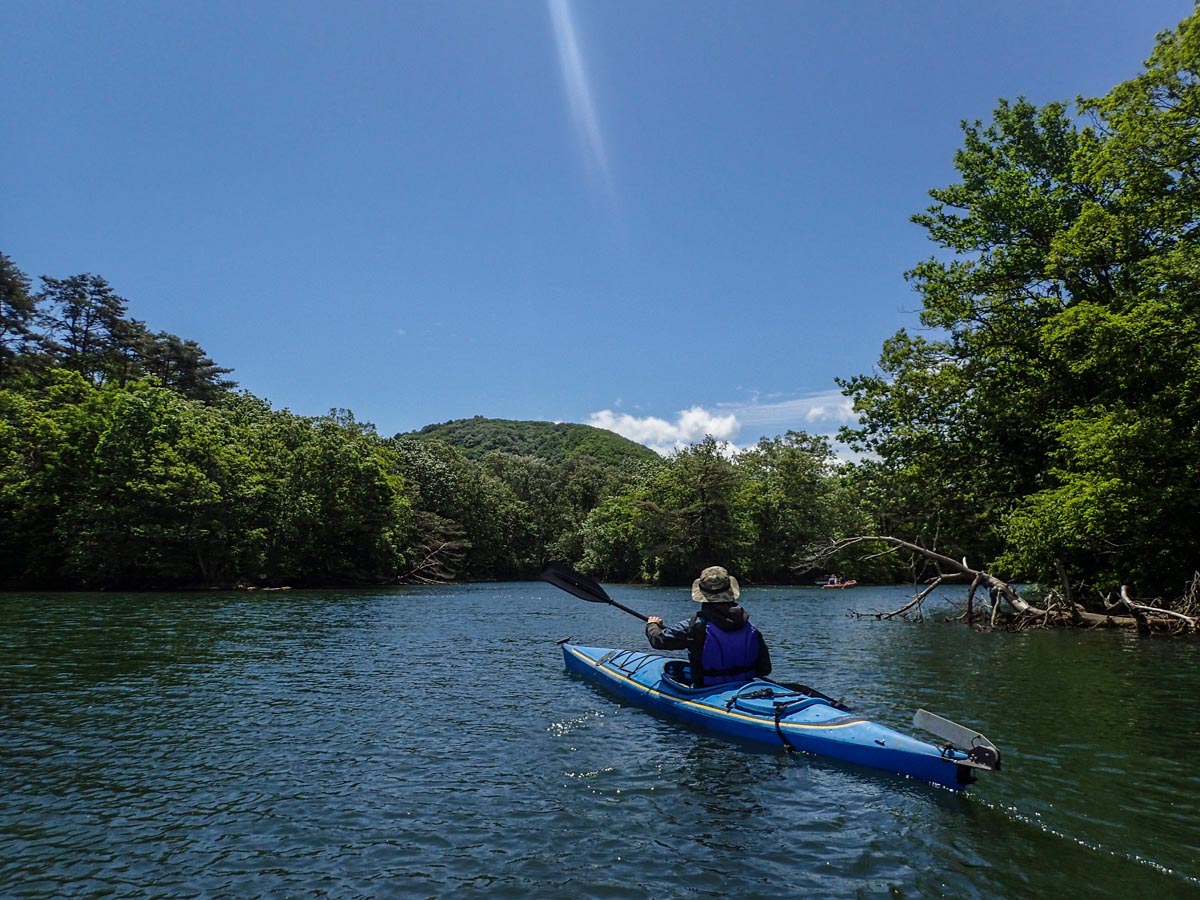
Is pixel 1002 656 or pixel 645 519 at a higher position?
pixel 645 519

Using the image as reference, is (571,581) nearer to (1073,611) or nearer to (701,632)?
(701,632)

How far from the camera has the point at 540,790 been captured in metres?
6.59

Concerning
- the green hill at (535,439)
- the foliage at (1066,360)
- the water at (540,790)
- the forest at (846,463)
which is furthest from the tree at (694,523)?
the green hill at (535,439)

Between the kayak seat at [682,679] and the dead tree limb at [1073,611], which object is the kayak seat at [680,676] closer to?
the kayak seat at [682,679]

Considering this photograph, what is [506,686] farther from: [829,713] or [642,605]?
[642,605]

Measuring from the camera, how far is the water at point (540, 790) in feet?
15.8

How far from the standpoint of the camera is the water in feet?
15.8

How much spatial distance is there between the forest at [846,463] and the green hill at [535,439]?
37.7 m

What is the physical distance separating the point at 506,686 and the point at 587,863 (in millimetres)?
6752

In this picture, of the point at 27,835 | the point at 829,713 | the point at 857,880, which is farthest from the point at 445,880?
the point at 829,713

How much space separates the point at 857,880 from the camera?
4.77 m

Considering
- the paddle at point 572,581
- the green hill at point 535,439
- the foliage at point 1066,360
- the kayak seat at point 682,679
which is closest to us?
the kayak seat at point 682,679

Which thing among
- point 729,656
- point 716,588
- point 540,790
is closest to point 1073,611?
point 729,656

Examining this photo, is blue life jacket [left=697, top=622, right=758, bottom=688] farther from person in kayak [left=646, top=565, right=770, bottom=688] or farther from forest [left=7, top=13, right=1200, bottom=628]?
forest [left=7, top=13, right=1200, bottom=628]
